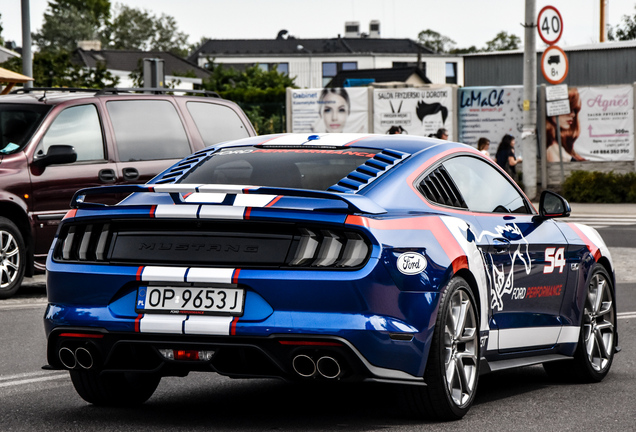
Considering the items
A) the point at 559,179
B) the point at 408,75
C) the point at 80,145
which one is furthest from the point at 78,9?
the point at 80,145

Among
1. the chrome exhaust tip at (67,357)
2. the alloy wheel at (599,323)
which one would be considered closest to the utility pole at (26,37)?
the alloy wheel at (599,323)

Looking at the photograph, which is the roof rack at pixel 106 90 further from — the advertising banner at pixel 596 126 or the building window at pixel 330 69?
the building window at pixel 330 69

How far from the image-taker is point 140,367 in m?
5.35

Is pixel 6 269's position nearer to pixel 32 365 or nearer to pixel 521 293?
pixel 32 365

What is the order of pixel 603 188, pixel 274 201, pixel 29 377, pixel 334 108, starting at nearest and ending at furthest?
1. pixel 274 201
2. pixel 29 377
3. pixel 603 188
4. pixel 334 108

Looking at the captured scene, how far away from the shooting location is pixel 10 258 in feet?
37.4

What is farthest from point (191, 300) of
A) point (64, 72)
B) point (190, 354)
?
point (64, 72)

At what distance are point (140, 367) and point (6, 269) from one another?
6.44 m

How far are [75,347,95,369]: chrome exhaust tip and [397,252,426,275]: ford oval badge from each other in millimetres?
1474

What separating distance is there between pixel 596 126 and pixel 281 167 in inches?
909

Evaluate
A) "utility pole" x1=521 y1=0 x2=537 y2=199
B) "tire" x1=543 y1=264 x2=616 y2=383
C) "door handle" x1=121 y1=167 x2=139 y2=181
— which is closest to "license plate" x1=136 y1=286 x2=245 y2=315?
"tire" x1=543 y1=264 x2=616 y2=383

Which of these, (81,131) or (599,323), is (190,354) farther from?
(81,131)

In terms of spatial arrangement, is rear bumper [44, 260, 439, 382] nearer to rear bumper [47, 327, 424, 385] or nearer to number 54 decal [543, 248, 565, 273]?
rear bumper [47, 327, 424, 385]

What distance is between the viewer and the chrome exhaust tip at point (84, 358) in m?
5.36
